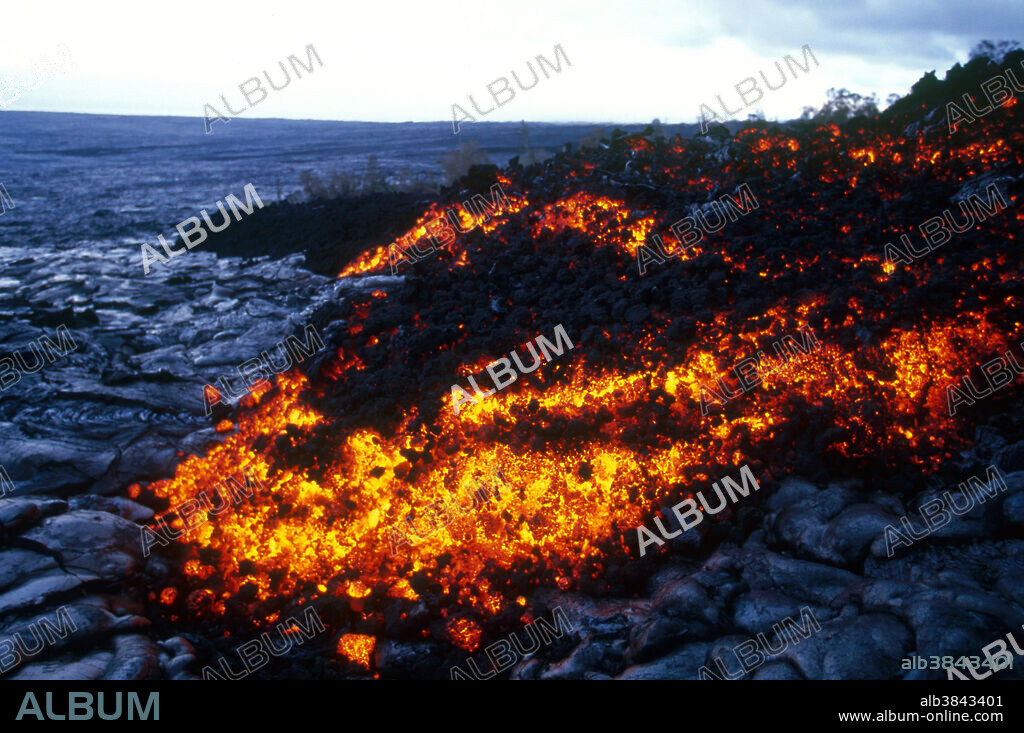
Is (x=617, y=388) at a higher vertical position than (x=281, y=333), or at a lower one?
lower

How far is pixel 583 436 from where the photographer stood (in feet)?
16.5

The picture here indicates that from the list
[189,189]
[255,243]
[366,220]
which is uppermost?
[189,189]

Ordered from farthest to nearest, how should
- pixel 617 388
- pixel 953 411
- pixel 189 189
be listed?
pixel 189 189, pixel 617 388, pixel 953 411

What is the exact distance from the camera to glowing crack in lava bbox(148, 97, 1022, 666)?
446 cm

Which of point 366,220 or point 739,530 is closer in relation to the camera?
point 739,530

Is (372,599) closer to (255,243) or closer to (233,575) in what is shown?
(233,575)

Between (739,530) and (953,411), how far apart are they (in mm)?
2136

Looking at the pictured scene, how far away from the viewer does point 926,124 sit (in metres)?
7.93

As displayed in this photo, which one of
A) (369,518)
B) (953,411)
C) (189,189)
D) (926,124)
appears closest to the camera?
(953,411)

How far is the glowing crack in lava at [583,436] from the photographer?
14.6 feet

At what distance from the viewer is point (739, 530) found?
416cm

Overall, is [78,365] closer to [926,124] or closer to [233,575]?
[233,575]

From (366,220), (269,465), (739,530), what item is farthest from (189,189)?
(739,530)

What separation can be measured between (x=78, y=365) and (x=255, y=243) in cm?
571
